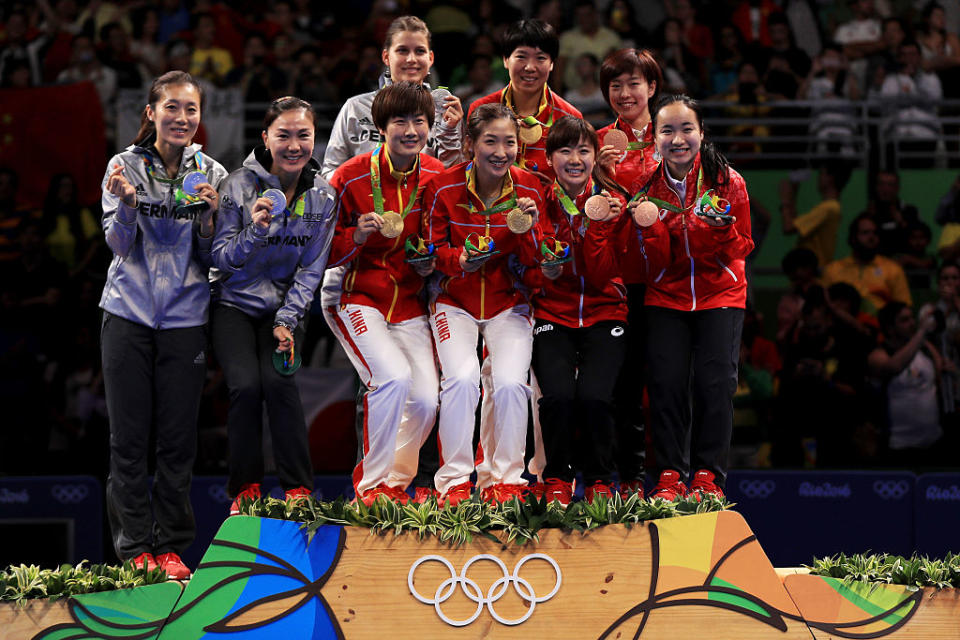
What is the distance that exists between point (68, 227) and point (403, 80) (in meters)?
4.26

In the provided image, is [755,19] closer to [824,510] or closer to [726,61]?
[726,61]

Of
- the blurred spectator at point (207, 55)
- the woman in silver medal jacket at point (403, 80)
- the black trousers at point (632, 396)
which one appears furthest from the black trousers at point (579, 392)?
the blurred spectator at point (207, 55)

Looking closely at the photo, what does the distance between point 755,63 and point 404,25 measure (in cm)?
562

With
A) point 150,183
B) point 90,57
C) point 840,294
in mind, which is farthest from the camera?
point 90,57

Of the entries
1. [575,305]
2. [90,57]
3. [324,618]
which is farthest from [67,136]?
[324,618]

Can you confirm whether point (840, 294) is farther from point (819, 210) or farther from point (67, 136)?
point (67, 136)

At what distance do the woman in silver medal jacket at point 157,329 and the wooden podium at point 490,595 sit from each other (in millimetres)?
586

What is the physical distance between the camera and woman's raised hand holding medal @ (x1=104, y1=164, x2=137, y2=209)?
445cm

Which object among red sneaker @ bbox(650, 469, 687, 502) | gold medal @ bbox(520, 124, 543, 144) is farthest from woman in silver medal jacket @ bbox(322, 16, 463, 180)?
red sneaker @ bbox(650, 469, 687, 502)

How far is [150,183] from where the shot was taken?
4656 mm

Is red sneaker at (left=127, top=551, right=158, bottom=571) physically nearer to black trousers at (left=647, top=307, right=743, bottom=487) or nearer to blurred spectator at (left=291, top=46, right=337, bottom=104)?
black trousers at (left=647, top=307, right=743, bottom=487)

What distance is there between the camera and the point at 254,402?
4.60 metres

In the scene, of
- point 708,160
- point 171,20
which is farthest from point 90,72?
point 708,160

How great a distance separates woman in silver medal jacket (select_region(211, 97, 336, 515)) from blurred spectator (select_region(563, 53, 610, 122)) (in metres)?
4.54
